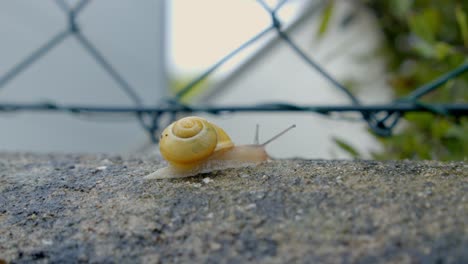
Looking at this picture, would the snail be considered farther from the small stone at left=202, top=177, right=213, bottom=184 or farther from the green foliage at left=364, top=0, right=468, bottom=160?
the green foliage at left=364, top=0, right=468, bottom=160

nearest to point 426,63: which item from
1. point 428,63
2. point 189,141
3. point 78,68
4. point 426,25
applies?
point 428,63

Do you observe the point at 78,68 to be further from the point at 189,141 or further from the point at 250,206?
the point at 250,206

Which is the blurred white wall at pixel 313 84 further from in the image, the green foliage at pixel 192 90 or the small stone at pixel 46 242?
the small stone at pixel 46 242

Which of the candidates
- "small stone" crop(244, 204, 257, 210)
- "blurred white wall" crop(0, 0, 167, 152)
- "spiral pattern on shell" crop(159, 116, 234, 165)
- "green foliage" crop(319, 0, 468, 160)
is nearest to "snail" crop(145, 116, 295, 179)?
"spiral pattern on shell" crop(159, 116, 234, 165)

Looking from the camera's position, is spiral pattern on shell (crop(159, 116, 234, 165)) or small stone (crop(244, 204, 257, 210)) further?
spiral pattern on shell (crop(159, 116, 234, 165))

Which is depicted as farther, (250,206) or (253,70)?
(253,70)
